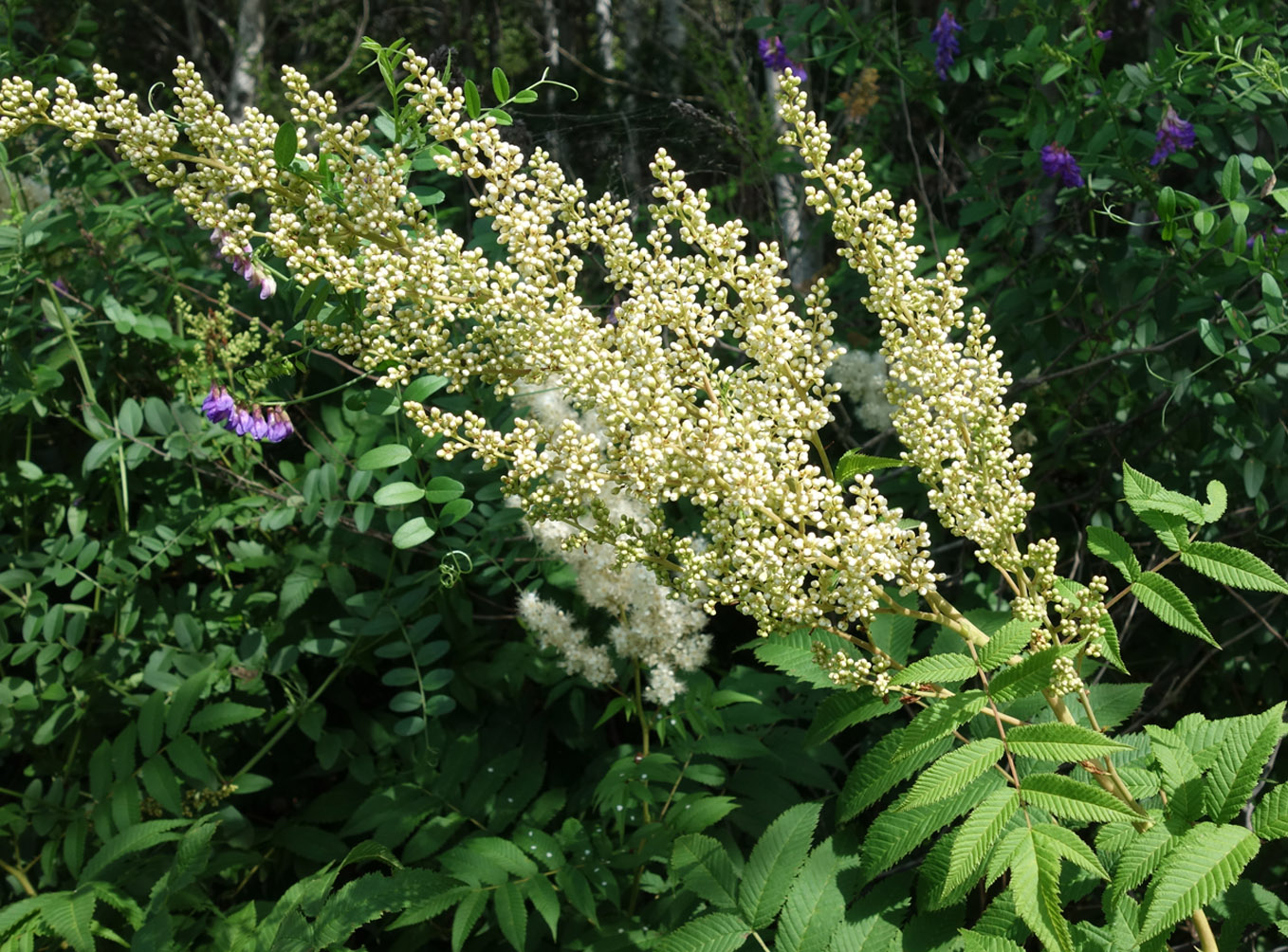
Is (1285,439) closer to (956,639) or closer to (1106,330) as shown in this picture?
(1106,330)

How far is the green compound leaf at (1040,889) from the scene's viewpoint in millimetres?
1021

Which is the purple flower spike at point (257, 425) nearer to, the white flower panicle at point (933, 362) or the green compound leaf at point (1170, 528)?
the white flower panicle at point (933, 362)

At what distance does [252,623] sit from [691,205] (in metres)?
1.67

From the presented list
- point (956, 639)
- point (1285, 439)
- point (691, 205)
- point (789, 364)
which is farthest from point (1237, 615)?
point (691, 205)

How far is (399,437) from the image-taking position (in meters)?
2.04

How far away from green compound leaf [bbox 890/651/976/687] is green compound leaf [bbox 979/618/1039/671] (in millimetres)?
21

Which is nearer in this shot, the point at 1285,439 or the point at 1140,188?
the point at 1285,439

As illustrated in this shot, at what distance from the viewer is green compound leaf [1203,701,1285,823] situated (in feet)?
3.62

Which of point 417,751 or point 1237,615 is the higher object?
point 417,751

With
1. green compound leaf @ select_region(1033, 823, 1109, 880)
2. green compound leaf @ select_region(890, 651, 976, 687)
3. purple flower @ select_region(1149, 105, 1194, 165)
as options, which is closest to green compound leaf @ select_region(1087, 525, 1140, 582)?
green compound leaf @ select_region(890, 651, 976, 687)

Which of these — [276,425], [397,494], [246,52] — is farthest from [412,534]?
[246,52]

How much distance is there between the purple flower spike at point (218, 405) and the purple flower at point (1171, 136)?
208 cm

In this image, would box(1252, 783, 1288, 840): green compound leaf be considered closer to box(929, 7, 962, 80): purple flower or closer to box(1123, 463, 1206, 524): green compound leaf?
box(1123, 463, 1206, 524): green compound leaf

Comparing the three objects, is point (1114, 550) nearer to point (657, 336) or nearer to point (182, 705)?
point (657, 336)
